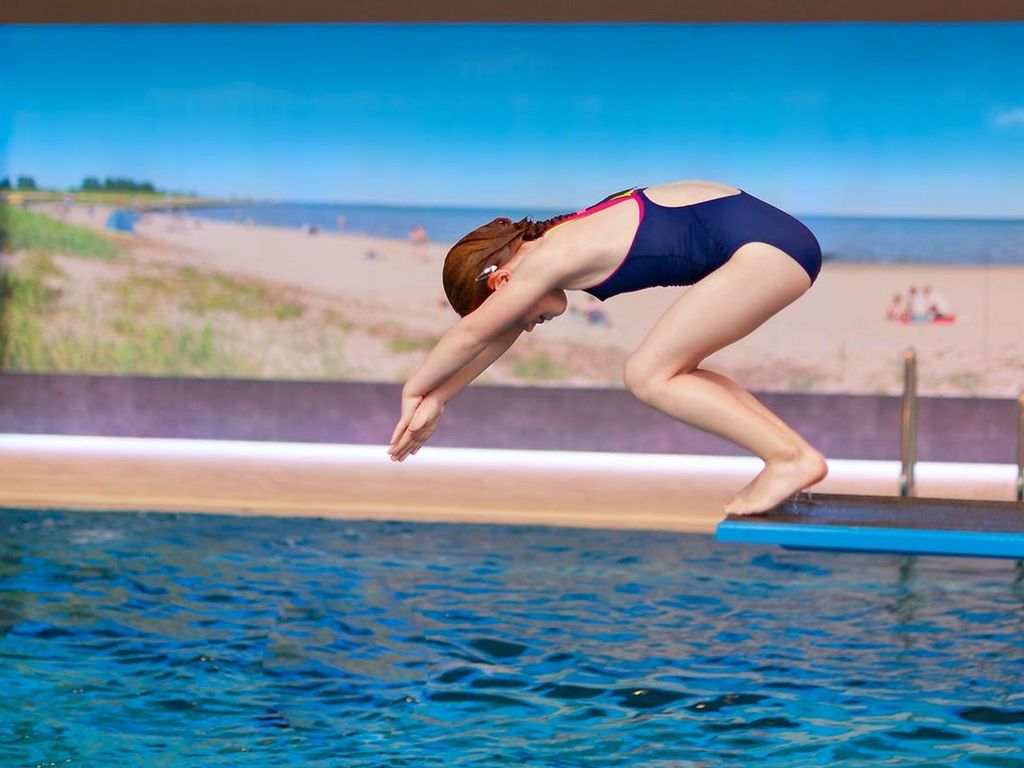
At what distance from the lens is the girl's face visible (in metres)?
3.56

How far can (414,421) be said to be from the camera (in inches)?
147

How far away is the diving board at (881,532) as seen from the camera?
340 cm

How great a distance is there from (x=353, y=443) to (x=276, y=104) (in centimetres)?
300

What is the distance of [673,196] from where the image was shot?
358 centimetres

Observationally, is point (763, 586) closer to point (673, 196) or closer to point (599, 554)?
point (599, 554)

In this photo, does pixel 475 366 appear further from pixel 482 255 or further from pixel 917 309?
pixel 917 309

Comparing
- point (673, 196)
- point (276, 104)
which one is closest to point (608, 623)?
point (673, 196)

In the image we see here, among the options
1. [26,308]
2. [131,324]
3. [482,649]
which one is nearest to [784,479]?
[482,649]

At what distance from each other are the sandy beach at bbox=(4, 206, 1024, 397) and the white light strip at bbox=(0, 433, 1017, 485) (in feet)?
2.21

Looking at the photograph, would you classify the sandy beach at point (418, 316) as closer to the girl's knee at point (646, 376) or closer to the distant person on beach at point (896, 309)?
the distant person on beach at point (896, 309)

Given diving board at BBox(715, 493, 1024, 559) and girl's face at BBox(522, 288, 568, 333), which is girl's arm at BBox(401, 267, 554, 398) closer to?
girl's face at BBox(522, 288, 568, 333)

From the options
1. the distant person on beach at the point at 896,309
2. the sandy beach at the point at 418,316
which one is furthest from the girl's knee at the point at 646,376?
the distant person on beach at the point at 896,309

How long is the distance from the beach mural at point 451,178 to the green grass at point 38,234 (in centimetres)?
2

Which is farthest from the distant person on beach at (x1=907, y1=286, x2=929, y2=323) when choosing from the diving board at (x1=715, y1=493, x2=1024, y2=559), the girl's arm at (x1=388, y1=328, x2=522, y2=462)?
the girl's arm at (x1=388, y1=328, x2=522, y2=462)
